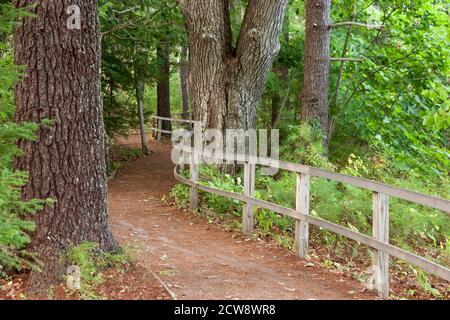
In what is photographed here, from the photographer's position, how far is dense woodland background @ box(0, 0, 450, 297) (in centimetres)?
973

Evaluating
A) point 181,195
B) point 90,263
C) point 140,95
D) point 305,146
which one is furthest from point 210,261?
point 140,95

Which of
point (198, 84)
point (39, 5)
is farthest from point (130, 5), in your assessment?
point (39, 5)

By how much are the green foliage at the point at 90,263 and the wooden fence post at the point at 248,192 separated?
10.4 ft

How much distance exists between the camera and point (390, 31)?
50.7ft

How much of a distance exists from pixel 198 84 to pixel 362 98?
233 inches

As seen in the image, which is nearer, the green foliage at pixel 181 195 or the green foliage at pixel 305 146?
the green foliage at pixel 181 195

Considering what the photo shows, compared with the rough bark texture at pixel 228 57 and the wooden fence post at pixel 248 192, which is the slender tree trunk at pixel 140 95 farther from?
the wooden fence post at pixel 248 192

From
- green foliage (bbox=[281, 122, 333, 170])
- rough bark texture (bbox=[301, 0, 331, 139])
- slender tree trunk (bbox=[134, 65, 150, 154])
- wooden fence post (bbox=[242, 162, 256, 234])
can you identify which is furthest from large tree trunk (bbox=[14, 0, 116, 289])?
slender tree trunk (bbox=[134, 65, 150, 154])

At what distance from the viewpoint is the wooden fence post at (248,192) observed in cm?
878

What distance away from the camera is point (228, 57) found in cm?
1151

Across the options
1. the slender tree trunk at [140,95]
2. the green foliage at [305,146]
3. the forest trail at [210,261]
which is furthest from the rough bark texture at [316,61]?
the slender tree trunk at [140,95]

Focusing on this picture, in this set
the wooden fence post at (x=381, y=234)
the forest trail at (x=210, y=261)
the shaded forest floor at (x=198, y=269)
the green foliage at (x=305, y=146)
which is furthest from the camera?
the green foliage at (x=305, y=146)

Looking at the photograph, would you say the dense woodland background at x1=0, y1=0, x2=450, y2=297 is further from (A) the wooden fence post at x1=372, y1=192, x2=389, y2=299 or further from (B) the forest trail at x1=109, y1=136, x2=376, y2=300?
(A) the wooden fence post at x1=372, y1=192, x2=389, y2=299
